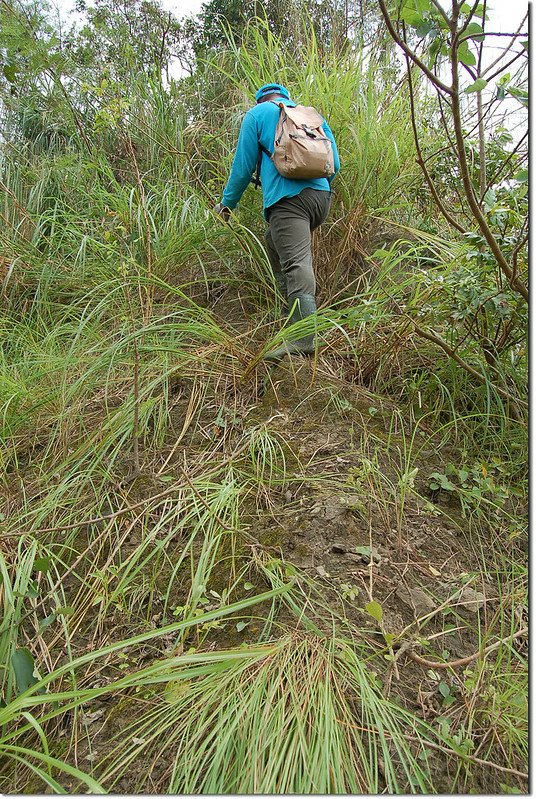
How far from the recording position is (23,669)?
1.56 meters

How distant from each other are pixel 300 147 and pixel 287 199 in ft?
0.83

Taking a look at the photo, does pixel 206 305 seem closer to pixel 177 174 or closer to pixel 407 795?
pixel 177 174

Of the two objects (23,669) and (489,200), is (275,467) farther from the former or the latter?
(489,200)

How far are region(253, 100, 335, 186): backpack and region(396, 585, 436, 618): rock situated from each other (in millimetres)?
1922

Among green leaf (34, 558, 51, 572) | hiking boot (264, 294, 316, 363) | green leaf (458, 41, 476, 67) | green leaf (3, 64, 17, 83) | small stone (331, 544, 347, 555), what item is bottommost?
small stone (331, 544, 347, 555)

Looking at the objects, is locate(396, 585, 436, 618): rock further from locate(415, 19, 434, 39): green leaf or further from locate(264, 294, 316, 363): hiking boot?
locate(415, 19, 434, 39): green leaf

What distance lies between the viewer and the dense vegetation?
1.40 metres

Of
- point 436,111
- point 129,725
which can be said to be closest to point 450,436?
point 129,725

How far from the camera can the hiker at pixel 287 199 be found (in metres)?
2.76

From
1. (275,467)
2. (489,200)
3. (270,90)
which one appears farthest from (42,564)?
(270,90)

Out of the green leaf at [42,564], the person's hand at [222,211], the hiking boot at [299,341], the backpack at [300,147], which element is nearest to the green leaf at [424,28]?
the backpack at [300,147]

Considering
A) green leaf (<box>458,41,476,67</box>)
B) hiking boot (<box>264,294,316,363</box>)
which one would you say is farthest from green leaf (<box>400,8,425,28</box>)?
hiking boot (<box>264,294,316,363</box>)

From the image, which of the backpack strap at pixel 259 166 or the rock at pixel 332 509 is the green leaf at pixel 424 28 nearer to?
the backpack strap at pixel 259 166

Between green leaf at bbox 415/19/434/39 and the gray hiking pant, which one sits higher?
green leaf at bbox 415/19/434/39
